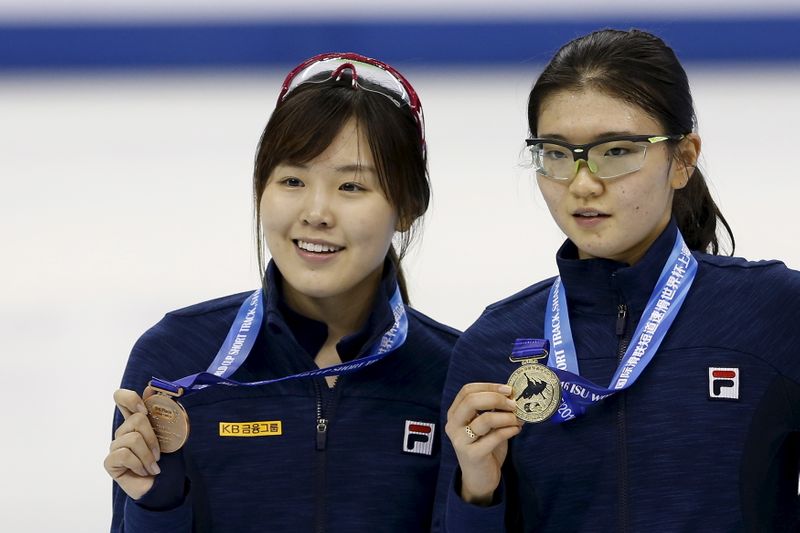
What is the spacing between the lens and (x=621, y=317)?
2.21 m

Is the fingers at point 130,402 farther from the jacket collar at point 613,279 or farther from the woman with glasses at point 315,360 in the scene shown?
the jacket collar at point 613,279

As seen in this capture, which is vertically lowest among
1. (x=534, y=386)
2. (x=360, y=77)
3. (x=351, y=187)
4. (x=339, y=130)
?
(x=534, y=386)

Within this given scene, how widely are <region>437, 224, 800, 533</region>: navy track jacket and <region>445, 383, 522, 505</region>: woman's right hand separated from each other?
5 centimetres

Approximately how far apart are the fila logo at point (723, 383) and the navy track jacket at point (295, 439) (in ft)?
1.78

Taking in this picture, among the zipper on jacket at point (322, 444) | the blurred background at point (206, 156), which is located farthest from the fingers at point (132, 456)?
the blurred background at point (206, 156)

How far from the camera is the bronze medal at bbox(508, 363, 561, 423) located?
2.08m

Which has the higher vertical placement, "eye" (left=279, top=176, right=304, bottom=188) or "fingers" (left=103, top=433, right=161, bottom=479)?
"eye" (left=279, top=176, right=304, bottom=188)

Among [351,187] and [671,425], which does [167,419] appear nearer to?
[351,187]

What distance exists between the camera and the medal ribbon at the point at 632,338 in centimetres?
211

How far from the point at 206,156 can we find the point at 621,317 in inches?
131

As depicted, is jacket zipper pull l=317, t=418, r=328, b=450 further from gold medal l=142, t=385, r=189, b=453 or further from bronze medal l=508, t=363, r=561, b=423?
bronze medal l=508, t=363, r=561, b=423

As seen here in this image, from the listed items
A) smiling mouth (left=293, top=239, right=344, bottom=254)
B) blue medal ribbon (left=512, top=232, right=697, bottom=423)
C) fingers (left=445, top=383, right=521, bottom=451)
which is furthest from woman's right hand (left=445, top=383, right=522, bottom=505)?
smiling mouth (left=293, top=239, right=344, bottom=254)

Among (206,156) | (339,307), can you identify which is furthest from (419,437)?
(206,156)

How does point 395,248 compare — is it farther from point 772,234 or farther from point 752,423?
point 772,234
